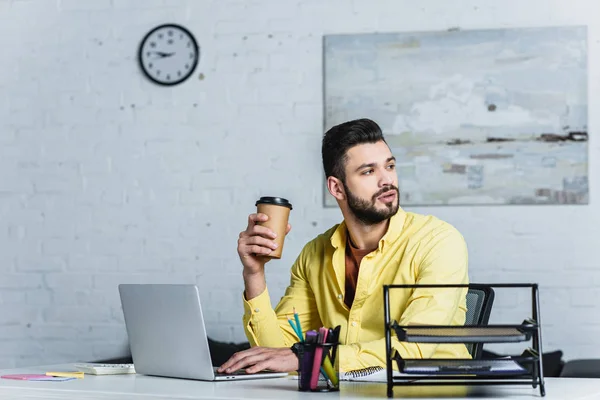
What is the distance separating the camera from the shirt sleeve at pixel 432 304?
6.68 ft

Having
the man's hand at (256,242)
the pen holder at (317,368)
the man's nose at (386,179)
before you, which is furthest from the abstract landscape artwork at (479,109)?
the pen holder at (317,368)

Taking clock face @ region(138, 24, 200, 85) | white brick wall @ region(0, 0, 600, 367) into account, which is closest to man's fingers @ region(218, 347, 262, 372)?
white brick wall @ region(0, 0, 600, 367)

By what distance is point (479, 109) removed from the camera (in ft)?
12.6

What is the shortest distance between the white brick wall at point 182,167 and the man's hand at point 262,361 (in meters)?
1.95

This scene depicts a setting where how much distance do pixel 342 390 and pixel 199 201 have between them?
246cm

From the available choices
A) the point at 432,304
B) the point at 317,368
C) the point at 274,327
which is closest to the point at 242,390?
the point at 317,368

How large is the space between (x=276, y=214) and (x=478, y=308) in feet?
2.05

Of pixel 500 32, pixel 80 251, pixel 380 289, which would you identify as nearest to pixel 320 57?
pixel 500 32

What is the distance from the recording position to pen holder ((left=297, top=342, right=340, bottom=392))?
167cm

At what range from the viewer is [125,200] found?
13.6 ft

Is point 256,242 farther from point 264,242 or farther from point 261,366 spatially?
point 261,366

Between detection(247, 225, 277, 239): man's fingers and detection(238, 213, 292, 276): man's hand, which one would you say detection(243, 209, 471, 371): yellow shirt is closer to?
detection(238, 213, 292, 276): man's hand

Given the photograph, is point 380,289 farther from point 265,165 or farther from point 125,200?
point 125,200

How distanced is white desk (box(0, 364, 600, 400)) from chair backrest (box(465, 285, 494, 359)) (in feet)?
1.24
